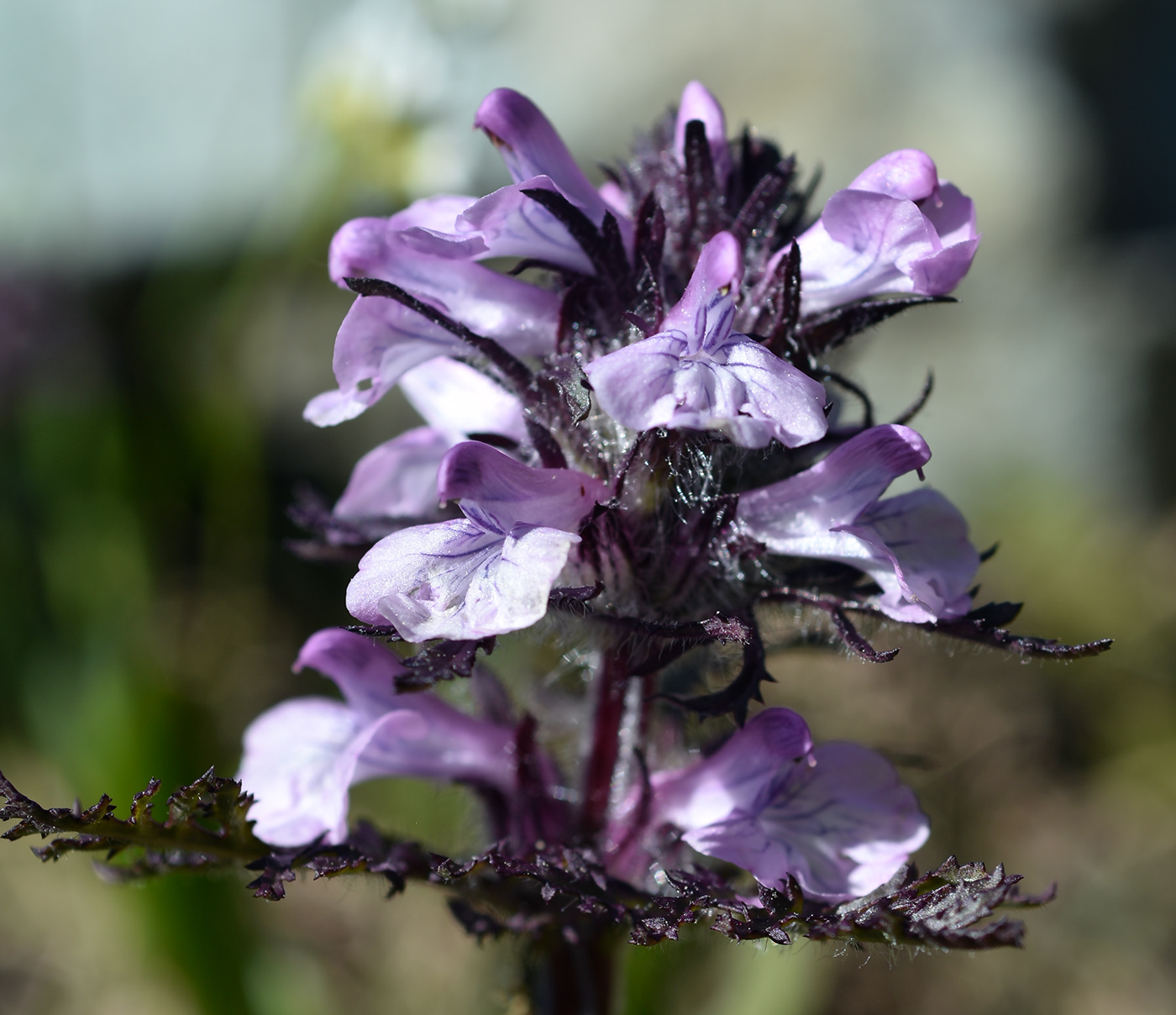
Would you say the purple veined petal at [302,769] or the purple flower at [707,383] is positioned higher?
the purple flower at [707,383]

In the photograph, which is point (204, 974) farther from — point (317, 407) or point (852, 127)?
point (852, 127)

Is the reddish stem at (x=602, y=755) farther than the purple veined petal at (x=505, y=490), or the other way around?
the reddish stem at (x=602, y=755)

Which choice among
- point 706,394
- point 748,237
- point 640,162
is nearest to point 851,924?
point 706,394

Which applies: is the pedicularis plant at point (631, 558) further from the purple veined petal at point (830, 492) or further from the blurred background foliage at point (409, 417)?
the blurred background foliage at point (409, 417)

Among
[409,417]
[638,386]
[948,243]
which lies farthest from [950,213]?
[409,417]

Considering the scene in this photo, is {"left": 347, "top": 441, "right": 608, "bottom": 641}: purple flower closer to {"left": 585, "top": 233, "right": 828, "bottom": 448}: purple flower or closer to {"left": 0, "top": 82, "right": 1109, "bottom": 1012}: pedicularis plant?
{"left": 0, "top": 82, "right": 1109, "bottom": 1012}: pedicularis plant

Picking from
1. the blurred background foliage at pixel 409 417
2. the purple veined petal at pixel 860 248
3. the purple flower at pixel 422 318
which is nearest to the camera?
the purple veined petal at pixel 860 248

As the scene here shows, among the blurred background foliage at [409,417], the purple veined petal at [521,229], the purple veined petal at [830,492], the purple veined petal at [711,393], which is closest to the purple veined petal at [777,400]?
the purple veined petal at [711,393]
